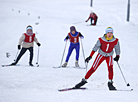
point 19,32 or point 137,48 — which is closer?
point 137,48

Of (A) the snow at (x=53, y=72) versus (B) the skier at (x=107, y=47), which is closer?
(A) the snow at (x=53, y=72)

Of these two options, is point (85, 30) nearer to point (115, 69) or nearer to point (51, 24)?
point (51, 24)

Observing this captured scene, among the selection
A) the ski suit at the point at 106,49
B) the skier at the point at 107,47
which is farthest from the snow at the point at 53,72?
the ski suit at the point at 106,49

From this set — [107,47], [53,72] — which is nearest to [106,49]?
[107,47]

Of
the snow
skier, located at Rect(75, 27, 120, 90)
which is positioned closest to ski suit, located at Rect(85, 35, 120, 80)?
skier, located at Rect(75, 27, 120, 90)

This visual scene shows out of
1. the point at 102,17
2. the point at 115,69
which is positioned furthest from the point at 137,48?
the point at 102,17

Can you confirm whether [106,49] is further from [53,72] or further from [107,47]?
[53,72]

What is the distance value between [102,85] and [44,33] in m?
9.61

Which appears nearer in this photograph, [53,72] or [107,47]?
[107,47]

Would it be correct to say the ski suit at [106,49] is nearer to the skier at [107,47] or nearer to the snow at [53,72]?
the skier at [107,47]

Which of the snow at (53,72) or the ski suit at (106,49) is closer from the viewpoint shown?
the snow at (53,72)

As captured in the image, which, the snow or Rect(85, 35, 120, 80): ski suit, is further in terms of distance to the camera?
Rect(85, 35, 120, 80): ski suit

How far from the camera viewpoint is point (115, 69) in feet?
29.5

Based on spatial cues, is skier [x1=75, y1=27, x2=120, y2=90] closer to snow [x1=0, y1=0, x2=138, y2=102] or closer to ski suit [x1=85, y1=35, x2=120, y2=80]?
ski suit [x1=85, y1=35, x2=120, y2=80]
